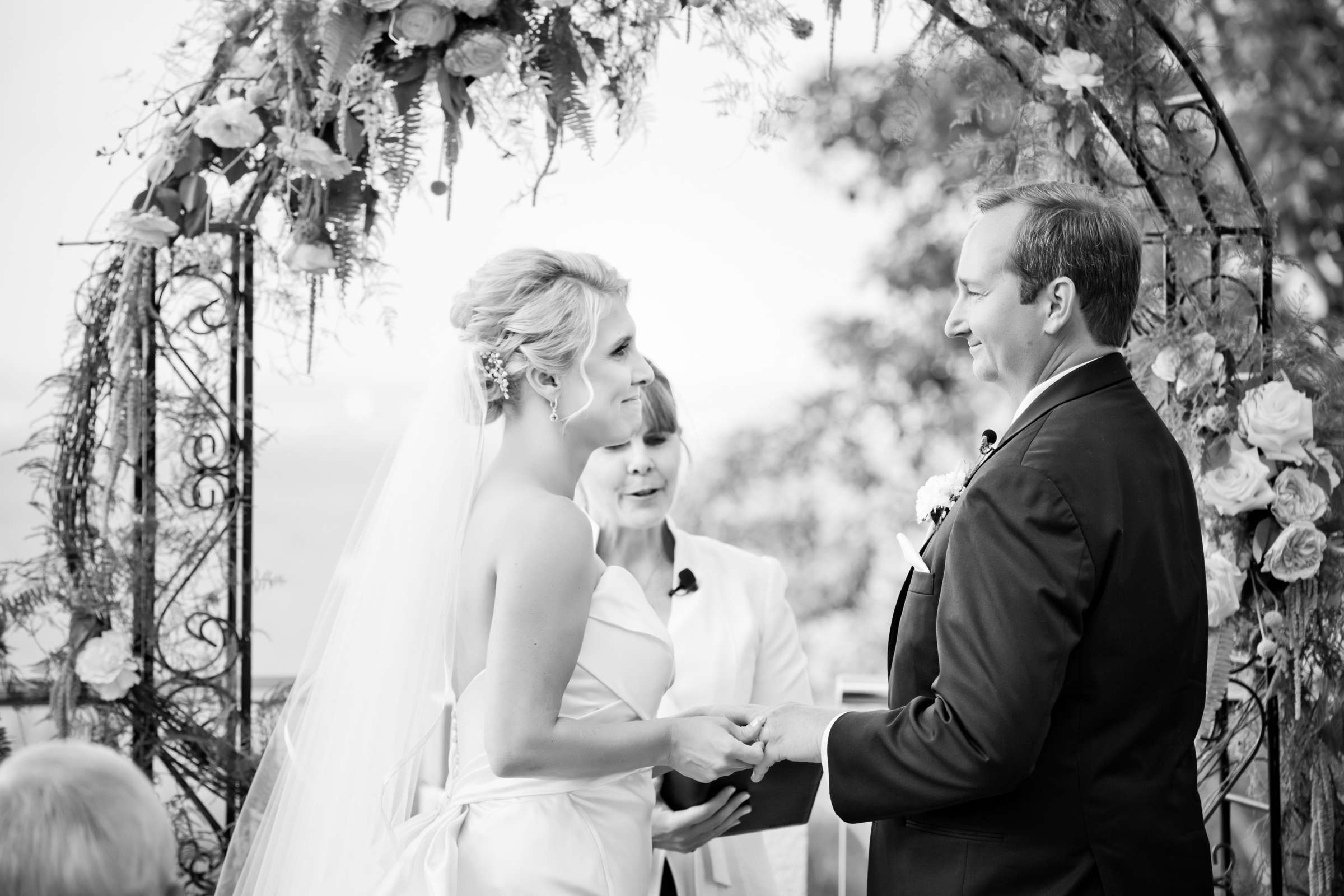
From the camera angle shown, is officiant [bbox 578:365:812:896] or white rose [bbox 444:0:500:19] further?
officiant [bbox 578:365:812:896]

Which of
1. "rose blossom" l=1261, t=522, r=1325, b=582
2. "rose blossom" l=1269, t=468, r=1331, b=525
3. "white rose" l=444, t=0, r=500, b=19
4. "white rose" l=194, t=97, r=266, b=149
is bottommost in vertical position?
"rose blossom" l=1261, t=522, r=1325, b=582

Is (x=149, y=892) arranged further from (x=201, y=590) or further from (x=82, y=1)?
(x=82, y=1)

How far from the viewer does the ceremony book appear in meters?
2.59

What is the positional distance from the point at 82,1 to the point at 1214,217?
4.77 m

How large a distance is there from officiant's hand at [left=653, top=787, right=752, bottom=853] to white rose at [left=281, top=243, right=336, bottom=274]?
1596 millimetres


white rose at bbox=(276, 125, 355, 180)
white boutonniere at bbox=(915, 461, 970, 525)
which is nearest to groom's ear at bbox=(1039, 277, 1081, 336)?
white boutonniere at bbox=(915, 461, 970, 525)

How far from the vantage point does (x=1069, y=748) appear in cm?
206

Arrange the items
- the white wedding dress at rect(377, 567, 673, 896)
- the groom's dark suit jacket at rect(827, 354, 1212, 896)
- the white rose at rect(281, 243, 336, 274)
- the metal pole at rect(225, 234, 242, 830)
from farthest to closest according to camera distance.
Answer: the metal pole at rect(225, 234, 242, 830), the white rose at rect(281, 243, 336, 274), the white wedding dress at rect(377, 567, 673, 896), the groom's dark suit jacket at rect(827, 354, 1212, 896)

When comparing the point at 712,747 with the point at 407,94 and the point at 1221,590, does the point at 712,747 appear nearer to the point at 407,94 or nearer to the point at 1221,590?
the point at 1221,590

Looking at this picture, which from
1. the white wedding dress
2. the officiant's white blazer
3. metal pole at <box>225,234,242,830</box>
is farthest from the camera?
metal pole at <box>225,234,242,830</box>

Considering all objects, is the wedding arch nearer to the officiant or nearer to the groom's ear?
the officiant

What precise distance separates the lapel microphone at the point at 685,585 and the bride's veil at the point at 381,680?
115cm

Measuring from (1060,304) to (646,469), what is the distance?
5.07ft

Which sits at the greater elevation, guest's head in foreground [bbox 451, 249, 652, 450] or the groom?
guest's head in foreground [bbox 451, 249, 652, 450]
